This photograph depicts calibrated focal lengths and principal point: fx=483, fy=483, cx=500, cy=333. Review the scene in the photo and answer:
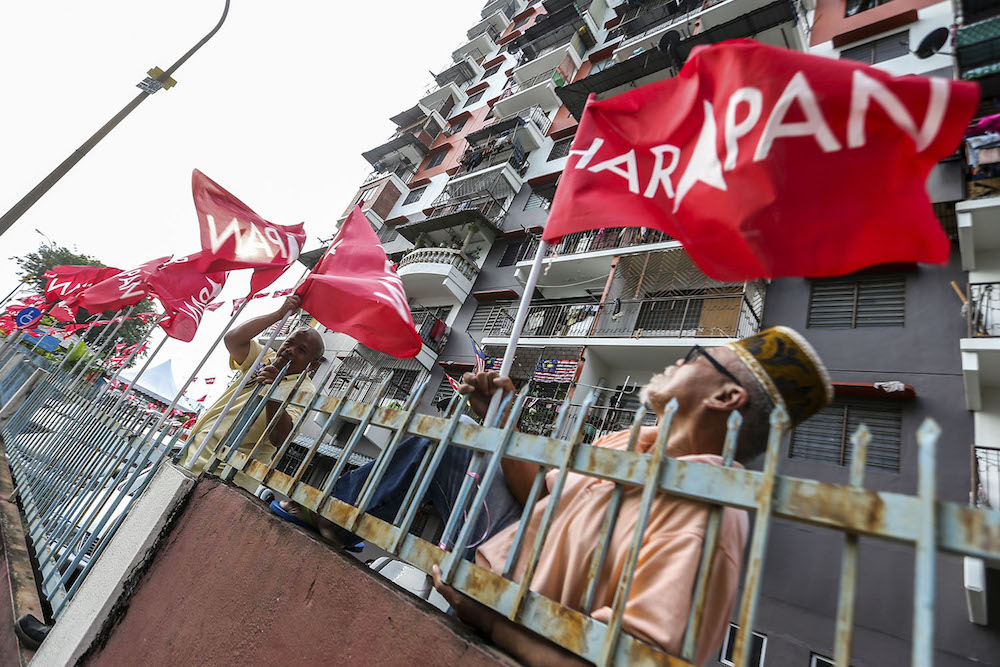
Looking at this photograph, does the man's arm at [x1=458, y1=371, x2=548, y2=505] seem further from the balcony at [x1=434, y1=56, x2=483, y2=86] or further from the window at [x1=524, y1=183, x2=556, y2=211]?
the balcony at [x1=434, y1=56, x2=483, y2=86]

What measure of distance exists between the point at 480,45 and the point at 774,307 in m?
26.4

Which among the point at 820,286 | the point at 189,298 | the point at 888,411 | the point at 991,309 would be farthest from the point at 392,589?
the point at 820,286

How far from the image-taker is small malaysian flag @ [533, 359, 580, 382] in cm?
1098

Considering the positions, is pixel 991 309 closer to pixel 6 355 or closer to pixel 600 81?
pixel 600 81

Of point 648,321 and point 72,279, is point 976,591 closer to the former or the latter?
point 648,321

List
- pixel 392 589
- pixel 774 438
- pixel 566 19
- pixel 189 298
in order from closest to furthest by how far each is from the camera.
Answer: pixel 774 438, pixel 392 589, pixel 189 298, pixel 566 19

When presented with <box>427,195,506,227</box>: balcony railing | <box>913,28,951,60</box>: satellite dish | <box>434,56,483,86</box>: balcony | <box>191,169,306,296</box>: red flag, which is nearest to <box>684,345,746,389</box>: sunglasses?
<box>191,169,306,296</box>: red flag

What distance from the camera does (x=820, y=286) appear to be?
918cm

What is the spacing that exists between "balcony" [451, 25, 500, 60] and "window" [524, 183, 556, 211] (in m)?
15.9

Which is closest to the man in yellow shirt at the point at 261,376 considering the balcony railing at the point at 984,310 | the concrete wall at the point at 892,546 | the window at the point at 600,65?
the concrete wall at the point at 892,546

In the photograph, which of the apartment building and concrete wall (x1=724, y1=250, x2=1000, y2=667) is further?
the apartment building

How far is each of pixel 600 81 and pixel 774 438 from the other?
16577 mm

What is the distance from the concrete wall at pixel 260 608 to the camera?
130 centimetres

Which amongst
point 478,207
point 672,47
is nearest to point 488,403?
point 672,47
